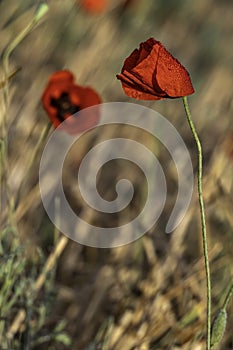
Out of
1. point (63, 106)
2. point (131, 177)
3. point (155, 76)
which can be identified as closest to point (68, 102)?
point (63, 106)

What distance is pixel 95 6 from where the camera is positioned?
1976 mm

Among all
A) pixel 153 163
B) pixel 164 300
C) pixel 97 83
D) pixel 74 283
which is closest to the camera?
pixel 164 300

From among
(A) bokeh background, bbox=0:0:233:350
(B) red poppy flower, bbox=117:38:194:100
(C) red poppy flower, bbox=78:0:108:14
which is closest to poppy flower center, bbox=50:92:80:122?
(A) bokeh background, bbox=0:0:233:350

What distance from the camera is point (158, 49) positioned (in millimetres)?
832

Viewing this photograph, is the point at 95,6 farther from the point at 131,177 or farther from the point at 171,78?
the point at 171,78

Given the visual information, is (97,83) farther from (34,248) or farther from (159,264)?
(159,264)

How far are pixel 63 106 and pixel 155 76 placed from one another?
0.44 meters

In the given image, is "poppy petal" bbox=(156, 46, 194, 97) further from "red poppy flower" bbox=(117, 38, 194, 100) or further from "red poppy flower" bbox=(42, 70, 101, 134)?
"red poppy flower" bbox=(42, 70, 101, 134)

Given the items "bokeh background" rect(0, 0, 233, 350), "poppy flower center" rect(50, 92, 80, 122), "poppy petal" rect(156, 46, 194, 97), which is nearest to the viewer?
"poppy petal" rect(156, 46, 194, 97)

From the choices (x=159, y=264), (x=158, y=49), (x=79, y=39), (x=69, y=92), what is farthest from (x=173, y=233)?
(x=79, y=39)

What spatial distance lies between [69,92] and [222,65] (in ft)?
3.78

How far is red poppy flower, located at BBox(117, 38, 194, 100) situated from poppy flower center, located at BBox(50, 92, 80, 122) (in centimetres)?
38

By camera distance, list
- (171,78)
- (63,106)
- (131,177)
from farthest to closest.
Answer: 1. (131,177)
2. (63,106)
3. (171,78)

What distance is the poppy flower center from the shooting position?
4.01ft
